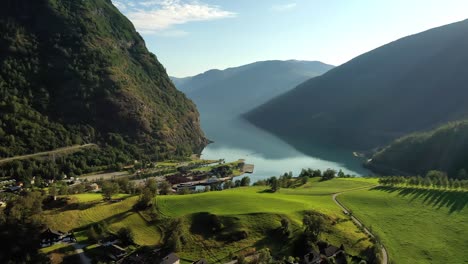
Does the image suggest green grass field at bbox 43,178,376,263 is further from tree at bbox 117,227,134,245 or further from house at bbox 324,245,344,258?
house at bbox 324,245,344,258

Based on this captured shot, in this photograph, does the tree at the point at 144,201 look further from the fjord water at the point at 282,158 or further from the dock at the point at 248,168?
the dock at the point at 248,168

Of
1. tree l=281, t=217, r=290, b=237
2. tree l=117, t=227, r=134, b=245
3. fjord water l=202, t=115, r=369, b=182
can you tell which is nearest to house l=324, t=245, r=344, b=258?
tree l=281, t=217, r=290, b=237

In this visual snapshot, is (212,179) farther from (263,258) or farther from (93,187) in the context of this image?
(263,258)

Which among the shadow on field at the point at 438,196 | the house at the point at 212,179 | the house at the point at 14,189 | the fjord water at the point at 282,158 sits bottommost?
the fjord water at the point at 282,158

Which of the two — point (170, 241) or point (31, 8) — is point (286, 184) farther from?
point (31, 8)

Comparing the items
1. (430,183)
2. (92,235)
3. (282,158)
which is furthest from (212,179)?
(92,235)

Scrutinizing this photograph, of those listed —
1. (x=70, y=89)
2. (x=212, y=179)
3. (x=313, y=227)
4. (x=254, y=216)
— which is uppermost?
(x=70, y=89)

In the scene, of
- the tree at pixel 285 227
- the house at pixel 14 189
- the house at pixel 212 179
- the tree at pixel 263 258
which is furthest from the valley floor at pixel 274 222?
the house at pixel 212 179
